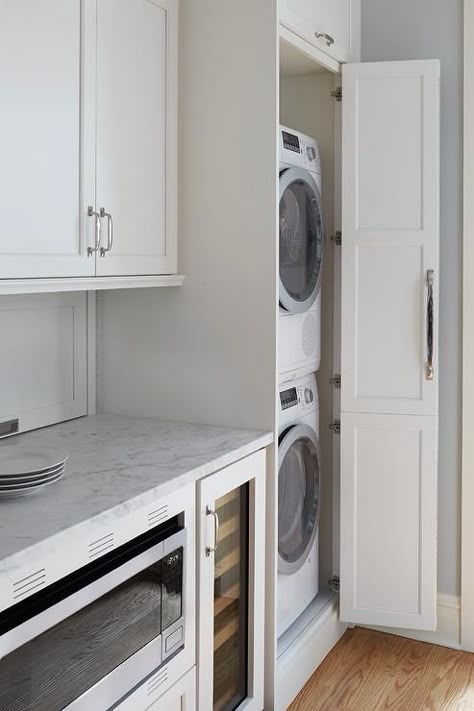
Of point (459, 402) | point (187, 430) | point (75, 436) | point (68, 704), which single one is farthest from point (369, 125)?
point (68, 704)

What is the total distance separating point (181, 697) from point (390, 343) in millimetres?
1410

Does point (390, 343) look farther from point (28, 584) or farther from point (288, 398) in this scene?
point (28, 584)

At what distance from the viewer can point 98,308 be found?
2617 millimetres

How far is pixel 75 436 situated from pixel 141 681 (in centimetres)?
75

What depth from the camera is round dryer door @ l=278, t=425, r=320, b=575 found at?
104 inches

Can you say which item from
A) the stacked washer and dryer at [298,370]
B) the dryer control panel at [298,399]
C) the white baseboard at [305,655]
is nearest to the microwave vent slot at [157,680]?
the white baseboard at [305,655]

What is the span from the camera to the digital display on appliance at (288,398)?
2666mm

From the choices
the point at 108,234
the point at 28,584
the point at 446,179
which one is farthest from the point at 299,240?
the point at 28,584

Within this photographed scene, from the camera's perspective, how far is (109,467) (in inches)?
76.6

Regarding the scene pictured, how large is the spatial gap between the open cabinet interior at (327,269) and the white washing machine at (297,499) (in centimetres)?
8

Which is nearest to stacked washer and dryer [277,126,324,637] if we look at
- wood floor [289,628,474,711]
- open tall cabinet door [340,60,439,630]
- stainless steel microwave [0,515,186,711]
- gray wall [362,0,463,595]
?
open tall cabinet door [340,60,439,630]

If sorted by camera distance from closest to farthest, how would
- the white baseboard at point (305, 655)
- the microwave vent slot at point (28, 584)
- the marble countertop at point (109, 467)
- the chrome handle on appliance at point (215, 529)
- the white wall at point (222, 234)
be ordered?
the microwave vent slot at point (28, 584) → the marble countertop at point (109, 467) → the chrome handle on appliance at point (215, 529) → the white wall at point (222, 234) → the white baseboard at point (305, 655)

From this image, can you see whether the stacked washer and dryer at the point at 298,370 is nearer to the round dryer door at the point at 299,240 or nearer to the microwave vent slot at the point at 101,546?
the round dryer door at the point at 299,240

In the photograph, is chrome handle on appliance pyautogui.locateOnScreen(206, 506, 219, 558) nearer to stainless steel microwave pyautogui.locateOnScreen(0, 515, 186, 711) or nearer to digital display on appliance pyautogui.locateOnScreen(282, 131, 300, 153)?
stainless steel microwave pyautogui.locateOnScreen(0, 515, 186, 711)
